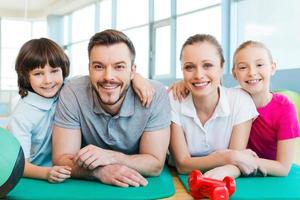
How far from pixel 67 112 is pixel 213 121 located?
623 millimetres

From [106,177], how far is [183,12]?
505 centimetres

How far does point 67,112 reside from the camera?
5.06 feet

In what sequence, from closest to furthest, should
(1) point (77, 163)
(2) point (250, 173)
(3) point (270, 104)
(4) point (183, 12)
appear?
(1) point (77, 163) < (2) point (250, 173) < (3) point (270, 104) < (4) point (183, 12)

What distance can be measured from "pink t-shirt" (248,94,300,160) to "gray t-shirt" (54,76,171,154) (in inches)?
17.3

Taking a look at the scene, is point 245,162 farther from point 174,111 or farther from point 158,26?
point 158,26

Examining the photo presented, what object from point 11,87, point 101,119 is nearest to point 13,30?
point 11,87

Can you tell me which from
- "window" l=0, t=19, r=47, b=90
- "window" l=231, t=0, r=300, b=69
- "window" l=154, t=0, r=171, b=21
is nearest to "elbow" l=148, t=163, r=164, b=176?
"window" l=231, t=0, r=300, b=69

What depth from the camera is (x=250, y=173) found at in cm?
154

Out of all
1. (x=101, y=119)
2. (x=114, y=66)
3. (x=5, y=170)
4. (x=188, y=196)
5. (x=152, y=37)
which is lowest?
(x=188, y=196)

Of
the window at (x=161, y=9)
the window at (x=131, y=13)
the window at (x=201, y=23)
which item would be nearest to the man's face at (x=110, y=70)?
the window at (x=201, y=23)

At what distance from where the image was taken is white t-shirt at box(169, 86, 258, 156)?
1652 millimetres

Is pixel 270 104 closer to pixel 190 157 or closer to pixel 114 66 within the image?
pixel 190 157

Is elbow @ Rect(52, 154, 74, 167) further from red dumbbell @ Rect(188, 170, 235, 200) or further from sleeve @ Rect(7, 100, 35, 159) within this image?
red dumbbell @ Rect(188, 170, 235, 200)

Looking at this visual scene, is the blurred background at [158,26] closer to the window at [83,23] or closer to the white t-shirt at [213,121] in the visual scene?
the window at [83,23]
